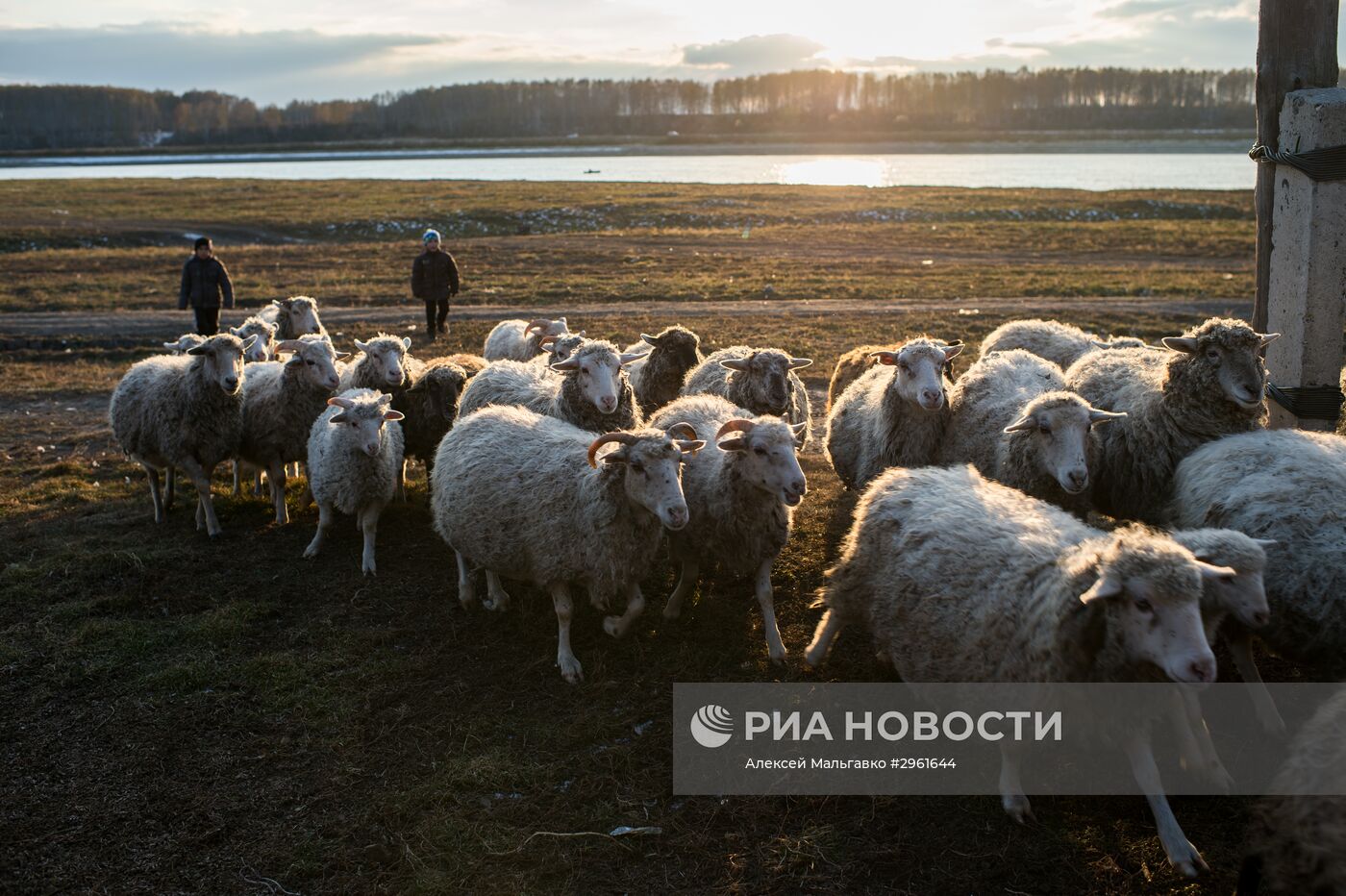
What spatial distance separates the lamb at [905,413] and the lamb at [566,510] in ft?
7.10

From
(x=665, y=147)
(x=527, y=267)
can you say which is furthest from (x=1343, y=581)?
(x=665, y=147)

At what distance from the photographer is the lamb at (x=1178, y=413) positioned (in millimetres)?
7031

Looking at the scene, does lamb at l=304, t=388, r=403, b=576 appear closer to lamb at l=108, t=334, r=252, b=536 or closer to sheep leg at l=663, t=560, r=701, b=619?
lamb at l=108, t=334, r=252, b=536

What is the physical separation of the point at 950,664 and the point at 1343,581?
7.08 ft

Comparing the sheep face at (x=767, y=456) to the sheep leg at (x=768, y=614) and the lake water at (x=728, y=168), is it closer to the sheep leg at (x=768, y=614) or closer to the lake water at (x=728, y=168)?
the sheep leg at (x=768, y=614)

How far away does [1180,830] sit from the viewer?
4.66 meters

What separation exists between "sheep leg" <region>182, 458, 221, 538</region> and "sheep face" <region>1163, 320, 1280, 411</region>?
8842mm

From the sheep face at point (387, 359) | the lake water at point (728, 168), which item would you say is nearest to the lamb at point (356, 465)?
the sheep face at point (387, 359)

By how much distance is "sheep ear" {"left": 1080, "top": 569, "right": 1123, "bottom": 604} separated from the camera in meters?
4.39

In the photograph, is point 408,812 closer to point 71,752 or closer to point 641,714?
point 641,714

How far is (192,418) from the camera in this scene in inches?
391

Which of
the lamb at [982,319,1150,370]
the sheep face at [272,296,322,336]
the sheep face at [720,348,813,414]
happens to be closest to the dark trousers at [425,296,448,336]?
the sheep face at [272,296,322,336]

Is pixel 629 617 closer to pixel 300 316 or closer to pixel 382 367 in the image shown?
pixel 382 367

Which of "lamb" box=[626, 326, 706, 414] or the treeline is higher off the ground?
the treeline
